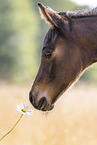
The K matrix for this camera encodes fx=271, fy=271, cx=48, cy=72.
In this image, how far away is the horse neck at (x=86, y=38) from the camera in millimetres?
3318

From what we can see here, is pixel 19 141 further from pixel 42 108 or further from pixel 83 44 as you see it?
pixel 83 44

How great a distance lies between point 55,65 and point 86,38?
518mm

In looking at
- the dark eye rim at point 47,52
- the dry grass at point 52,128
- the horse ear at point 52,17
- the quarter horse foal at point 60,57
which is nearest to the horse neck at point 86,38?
the quarter horse foal at point 60,57

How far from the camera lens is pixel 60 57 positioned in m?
3.25

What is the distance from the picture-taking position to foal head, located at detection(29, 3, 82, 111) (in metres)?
3.20

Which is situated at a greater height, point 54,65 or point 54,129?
→ point 54,65

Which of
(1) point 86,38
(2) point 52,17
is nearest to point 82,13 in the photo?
(1) point 86,38

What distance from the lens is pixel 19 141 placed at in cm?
476

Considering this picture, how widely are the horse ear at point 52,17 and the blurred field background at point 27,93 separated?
871 millimetres

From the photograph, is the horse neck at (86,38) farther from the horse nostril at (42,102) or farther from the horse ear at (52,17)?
the horse nostril at (42,102)

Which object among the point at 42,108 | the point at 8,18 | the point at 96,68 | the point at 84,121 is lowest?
the point at 96,68

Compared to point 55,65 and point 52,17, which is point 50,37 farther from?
point 55,65

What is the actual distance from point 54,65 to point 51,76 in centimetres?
14

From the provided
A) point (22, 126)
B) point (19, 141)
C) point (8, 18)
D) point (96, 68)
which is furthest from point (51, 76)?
point (96, 68)
